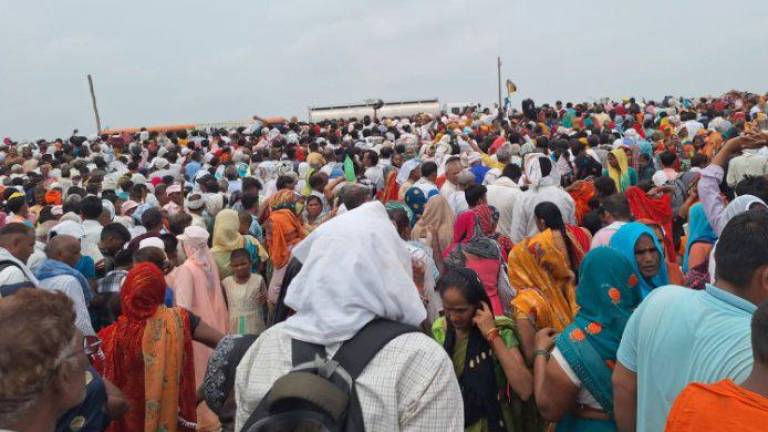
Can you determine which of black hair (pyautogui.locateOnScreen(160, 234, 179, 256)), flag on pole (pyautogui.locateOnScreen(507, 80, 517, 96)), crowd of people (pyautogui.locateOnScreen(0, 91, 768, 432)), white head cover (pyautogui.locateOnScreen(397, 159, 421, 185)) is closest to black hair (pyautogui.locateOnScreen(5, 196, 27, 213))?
crowd of people (pyautogui.locateOnScreen(0, 91, 768, 432))

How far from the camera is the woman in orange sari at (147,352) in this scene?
12.4 ft

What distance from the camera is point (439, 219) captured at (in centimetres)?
652

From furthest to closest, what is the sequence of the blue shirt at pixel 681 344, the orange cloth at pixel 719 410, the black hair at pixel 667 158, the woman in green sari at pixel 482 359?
the black hair at pixel 667 158, the woman in green sari at pixel 482 359, the blue shirt at pixel 681 344, the orange cloth at pixel 719 410

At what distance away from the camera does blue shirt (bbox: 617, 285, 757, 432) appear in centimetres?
220

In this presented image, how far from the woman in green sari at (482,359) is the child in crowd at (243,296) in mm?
2541

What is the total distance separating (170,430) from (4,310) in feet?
7.20

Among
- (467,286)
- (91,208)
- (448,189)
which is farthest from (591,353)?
(91,208)

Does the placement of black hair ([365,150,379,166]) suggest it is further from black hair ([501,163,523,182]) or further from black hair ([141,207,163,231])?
black hair ([141,207,163,231])

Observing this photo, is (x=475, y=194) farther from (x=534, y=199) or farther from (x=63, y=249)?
(x=63, y=249)

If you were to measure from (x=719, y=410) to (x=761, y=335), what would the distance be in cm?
27

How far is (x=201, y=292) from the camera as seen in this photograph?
5215 millimetres

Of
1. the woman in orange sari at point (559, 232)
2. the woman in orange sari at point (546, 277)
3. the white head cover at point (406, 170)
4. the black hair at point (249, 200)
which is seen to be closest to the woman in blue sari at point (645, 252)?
the woman in orange sari at point (546, 277)

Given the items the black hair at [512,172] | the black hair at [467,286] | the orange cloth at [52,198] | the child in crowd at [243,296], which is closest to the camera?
the black hair at [467,286]

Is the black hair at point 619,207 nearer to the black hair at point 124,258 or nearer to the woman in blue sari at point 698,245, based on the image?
the woman in blue sari at point 698,245
